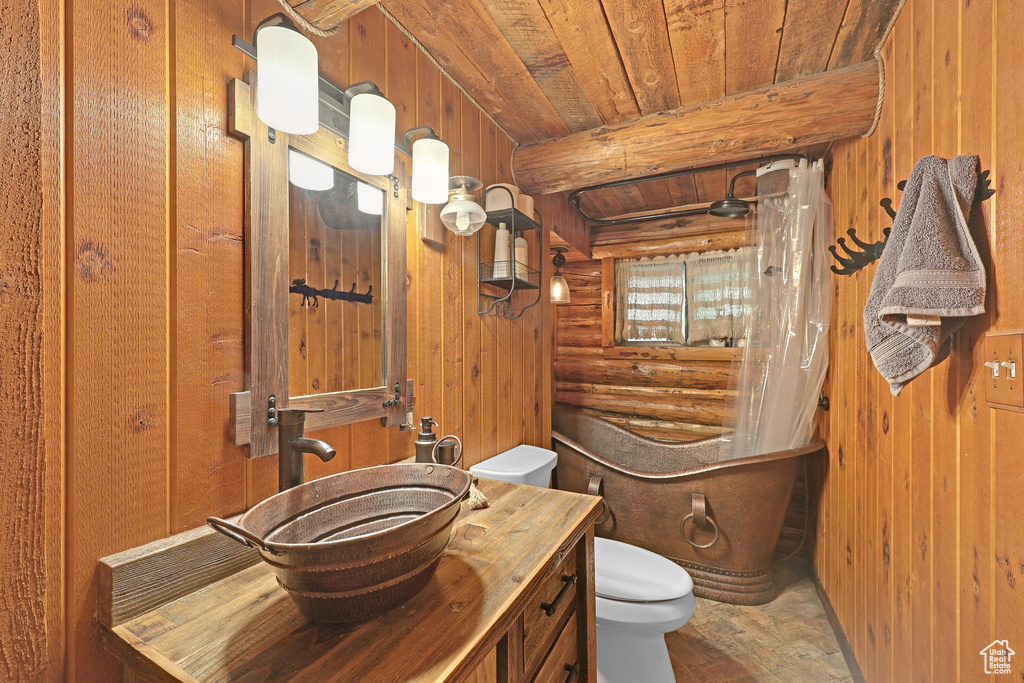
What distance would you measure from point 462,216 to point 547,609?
120 centimetres

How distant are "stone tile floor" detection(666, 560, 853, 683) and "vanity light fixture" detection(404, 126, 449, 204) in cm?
212

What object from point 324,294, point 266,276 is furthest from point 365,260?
point 266,276

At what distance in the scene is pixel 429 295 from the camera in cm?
148

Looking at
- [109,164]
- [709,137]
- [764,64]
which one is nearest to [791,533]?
[709,137]

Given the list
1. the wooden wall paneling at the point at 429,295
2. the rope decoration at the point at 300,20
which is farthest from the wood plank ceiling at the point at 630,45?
the rope decoration at the point at 300,20

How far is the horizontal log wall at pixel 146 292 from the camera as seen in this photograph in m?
0.65

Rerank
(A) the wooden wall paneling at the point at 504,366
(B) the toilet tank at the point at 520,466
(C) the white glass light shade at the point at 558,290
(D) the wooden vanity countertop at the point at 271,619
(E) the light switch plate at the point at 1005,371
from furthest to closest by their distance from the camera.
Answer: (C) the white glass light shade at the point at 558,290, (A) the wooden wall paneling at the point at 504,366, (B) the toilet tank at the point at 520,466, (E) the light switch plate at the point at 1005,371, (D) the wooden vanity countertop at the point at 271,619

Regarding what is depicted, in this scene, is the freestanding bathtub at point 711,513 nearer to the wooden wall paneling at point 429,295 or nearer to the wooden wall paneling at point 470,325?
the wooden wall paneling at point 470,325

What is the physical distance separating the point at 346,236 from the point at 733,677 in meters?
2.25

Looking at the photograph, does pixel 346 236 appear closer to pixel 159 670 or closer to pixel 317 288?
pixel 317 288

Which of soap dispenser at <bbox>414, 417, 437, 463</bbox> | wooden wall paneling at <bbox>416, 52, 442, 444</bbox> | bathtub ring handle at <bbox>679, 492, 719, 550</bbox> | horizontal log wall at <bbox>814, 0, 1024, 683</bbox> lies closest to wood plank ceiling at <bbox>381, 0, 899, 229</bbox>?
wooden wall paneling at <bbox>416, 52, 442, 444</bbox>

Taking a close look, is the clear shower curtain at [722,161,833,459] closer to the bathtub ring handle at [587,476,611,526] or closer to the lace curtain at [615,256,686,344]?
the bathtub ring handle at [587,476,611,526]

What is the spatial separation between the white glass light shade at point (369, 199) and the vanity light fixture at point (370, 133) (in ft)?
0.33

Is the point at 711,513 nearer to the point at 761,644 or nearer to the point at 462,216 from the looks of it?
the point at 761,644
